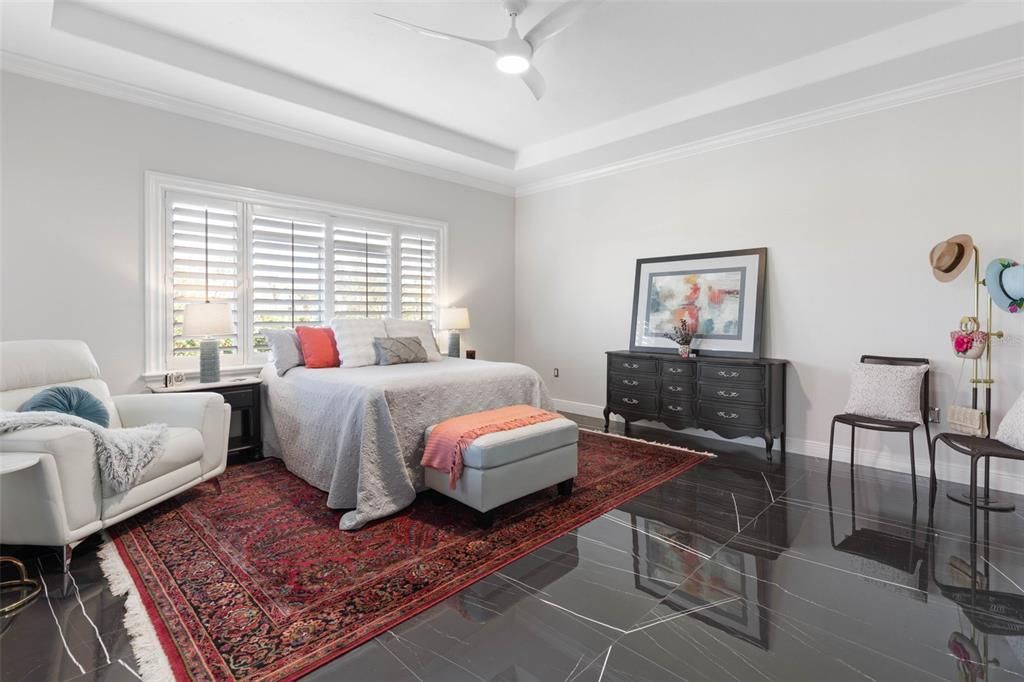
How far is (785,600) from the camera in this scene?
212 cm

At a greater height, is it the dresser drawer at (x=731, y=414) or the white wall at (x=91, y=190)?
the white wall at (x=91, y=190)

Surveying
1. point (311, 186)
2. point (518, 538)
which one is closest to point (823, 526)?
point (518, 538)

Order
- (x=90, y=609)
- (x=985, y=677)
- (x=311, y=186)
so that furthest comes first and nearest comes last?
(x=311, y=186) → (x=90, y=609) → (x=985, y=677)

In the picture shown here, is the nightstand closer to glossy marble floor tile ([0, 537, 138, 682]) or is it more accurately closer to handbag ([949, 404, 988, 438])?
glossy marble floor tile ([0, 537, 138, 682])

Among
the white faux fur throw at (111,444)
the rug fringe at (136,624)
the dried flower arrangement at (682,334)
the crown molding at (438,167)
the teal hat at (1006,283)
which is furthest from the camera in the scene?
the dried flower arrangement at (682,334)

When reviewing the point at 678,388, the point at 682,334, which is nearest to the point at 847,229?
the point at 682,334

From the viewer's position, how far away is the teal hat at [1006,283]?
3043 millimetres

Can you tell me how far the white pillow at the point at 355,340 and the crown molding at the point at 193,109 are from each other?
1.81 m

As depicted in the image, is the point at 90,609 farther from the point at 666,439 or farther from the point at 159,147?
the point at 666,439

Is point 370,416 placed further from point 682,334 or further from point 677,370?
point 682,334

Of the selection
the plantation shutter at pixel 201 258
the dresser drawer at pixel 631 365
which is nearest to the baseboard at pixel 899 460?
the dresser drawer at pixel 631 365

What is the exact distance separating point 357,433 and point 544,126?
3552 millimetres

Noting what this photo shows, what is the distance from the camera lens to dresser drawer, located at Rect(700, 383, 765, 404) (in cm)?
418

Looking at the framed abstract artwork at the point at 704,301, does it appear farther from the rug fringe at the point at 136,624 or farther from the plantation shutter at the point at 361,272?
the rug fringe at the point at 136,624
